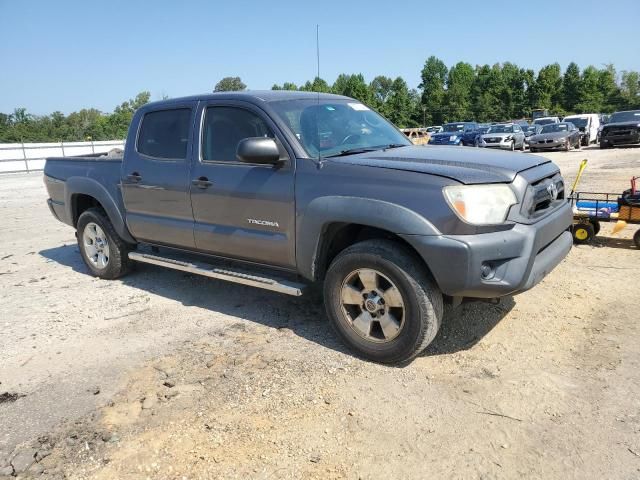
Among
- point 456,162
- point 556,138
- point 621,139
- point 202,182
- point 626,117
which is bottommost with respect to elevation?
point 621,139

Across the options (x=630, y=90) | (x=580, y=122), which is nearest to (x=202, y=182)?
(x=580, y=122)

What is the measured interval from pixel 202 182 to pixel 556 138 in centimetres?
2273

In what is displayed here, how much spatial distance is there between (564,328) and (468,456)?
189 cm

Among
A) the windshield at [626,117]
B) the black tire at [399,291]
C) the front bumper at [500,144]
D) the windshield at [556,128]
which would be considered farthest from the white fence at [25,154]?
the black tire at [399,291]

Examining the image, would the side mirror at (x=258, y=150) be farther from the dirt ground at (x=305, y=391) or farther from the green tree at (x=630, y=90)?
the green tree at (x=630, y=90)

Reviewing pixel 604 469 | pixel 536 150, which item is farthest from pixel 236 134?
pixel 536 150

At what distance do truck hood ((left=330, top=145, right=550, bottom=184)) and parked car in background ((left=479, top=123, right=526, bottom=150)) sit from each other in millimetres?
22063

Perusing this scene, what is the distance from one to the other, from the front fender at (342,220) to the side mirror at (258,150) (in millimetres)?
474

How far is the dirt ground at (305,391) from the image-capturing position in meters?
2.67

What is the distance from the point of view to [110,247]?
5836mm

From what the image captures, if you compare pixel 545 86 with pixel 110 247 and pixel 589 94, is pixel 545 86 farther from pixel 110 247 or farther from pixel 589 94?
pixel 110 247

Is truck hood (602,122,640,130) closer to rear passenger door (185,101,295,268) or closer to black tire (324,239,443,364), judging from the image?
rear passenger door (185,101,295,268)

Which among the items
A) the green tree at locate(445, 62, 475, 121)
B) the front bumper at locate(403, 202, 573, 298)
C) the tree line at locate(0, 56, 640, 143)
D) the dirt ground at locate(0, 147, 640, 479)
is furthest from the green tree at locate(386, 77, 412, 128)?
the front bumper at locate(403, 202, 573, 298)

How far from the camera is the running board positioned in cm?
400
